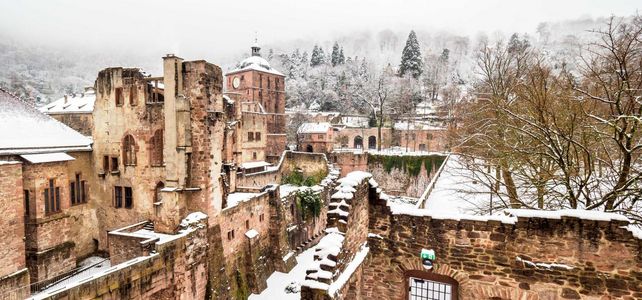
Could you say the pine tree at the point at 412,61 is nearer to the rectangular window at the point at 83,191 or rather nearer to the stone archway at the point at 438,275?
the rectangular window at the point at 83,191

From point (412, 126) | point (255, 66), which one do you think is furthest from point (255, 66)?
point (412, 126)

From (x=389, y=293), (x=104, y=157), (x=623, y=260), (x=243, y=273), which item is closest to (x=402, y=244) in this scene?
(x=389, y=293)

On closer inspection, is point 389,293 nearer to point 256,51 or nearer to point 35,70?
point 256,51

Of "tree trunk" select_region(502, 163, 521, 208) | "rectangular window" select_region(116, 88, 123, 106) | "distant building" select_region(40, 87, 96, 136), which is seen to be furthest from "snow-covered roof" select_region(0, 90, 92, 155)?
"tree trunk" select_region(502, 163, 521, 208)

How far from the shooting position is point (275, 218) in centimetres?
2139

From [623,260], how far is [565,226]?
1.10m

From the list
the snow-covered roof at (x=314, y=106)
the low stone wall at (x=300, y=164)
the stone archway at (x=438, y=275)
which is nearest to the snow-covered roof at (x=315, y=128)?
the low stone wall at (x=300, y=164)

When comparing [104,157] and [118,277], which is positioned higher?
[104,157]

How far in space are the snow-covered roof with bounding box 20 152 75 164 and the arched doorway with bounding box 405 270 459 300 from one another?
14.8 meters

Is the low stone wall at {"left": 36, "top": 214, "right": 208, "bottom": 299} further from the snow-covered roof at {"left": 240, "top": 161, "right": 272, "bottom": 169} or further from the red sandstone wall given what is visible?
the snow-covered roof at {"left": 240, "top": 161, "right": 272, "bottom": 169}

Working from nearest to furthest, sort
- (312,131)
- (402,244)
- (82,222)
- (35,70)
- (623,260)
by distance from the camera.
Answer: (623,260), (402,244), (82,222), (312,131), (35,70)

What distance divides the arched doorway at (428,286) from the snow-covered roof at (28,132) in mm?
15225

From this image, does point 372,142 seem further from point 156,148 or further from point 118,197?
point 118,197

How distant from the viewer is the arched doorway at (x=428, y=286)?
25.7ft
